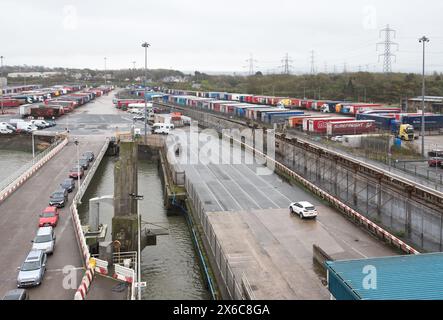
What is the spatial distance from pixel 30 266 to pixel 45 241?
1988mm

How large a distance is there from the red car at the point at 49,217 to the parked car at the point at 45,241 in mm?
1339

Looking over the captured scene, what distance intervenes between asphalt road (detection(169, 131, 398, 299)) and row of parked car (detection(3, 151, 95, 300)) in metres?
4.95

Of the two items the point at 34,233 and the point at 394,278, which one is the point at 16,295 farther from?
the point at 394,278

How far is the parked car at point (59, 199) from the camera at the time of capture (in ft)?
58.9

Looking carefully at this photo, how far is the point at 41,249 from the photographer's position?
12727 mm

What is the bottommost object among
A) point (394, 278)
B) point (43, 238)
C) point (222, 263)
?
point (222, 263)

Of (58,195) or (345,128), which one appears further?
(345,128)

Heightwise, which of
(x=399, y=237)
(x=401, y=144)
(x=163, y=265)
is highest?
(x=401, y=144)

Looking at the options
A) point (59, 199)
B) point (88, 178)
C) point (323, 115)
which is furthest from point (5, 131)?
point (323, 115)

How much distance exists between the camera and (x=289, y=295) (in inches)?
442

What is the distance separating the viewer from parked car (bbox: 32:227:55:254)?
511 inches
